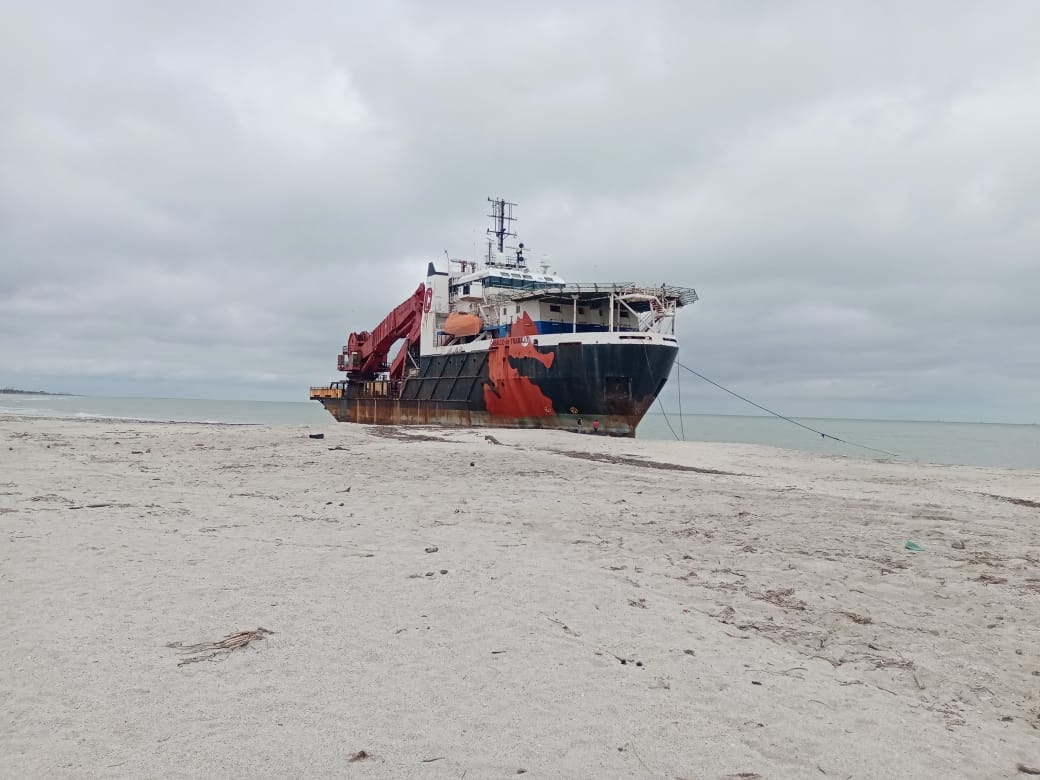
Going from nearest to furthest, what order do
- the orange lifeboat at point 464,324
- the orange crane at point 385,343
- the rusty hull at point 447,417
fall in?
the rusty hull at point 447,417 < the orange lifeboat at point 464,324 < the orange crane at point 385,343

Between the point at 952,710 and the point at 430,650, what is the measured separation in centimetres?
288

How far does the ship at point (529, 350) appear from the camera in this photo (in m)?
24.3

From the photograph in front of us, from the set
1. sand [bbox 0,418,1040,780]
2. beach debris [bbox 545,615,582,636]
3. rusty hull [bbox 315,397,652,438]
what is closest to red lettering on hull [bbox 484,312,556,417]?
rusty hull [bbox 315,397,652,438]

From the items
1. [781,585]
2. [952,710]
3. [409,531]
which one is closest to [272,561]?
[409,531]

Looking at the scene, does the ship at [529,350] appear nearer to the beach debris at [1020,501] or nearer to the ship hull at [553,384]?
the ship hull at [553,384]

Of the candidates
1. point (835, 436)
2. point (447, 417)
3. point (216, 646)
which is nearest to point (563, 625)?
point (216, 646)

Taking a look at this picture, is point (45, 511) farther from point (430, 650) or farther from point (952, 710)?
point (952, 710)

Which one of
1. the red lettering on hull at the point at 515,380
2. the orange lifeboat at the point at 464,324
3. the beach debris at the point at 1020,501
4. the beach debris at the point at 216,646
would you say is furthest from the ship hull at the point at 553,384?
the beach debris at the point at 216,646

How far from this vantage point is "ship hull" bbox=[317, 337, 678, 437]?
24047 mm

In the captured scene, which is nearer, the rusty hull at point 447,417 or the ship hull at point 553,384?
the ship hull at point 553,384

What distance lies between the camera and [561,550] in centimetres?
663

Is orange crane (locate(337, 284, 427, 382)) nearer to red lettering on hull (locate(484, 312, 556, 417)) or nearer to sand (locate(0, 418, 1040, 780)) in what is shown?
red lettering on hull (locate(484, 312, 556, 417))

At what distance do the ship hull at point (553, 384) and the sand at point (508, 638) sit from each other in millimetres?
14970

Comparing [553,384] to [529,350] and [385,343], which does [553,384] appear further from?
[385,343]
